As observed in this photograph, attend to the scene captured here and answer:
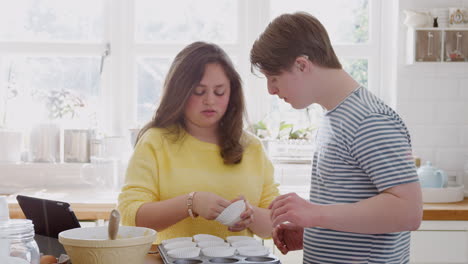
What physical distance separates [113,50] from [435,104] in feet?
6.19

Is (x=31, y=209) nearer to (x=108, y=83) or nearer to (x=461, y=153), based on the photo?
(x=108, y=83)

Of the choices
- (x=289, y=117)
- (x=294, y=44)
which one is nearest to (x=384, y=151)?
(x=294, y=44)

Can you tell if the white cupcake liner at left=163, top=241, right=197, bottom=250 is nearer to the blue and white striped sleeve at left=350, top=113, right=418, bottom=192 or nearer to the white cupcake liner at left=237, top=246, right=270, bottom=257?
the white cupcake liner at left=237, top=246, right=270, bottom=257

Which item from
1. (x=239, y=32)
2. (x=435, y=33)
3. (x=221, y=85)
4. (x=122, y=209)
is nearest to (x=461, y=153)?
(x=435, y=33)

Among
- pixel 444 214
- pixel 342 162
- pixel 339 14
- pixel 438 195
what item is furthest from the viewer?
pixel 339 14

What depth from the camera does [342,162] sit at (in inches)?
63.3

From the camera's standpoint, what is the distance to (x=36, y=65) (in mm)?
3984

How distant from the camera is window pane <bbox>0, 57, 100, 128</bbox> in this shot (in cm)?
390

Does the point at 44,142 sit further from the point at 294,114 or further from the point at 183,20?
the point at 294,114

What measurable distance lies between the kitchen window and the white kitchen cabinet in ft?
3.86

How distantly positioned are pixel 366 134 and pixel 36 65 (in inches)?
114

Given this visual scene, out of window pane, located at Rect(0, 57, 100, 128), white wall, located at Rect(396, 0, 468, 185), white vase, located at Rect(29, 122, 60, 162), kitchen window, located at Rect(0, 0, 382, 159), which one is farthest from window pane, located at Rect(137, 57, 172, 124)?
white wall, located at Rect(396, 0, 468, 185)

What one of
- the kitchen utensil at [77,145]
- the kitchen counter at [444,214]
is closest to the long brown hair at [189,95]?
the kitchen counter at [444,214]

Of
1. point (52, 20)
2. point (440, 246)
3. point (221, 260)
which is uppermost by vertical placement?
point (52, 20)
